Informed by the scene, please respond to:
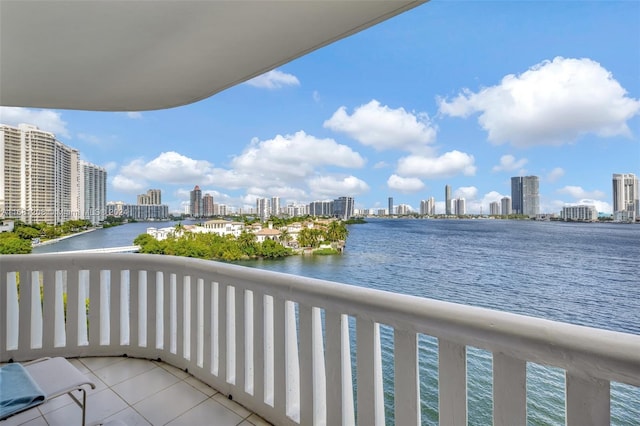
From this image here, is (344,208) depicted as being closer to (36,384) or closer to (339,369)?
(339,369)

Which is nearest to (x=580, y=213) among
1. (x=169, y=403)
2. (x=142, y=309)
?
(x=169, y=403)

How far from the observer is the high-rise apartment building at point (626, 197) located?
1605mm

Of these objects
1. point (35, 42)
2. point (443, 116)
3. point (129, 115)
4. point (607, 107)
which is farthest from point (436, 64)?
point (129, 115)

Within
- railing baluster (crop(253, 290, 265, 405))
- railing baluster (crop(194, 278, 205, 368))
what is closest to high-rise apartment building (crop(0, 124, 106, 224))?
railing baluster (crop(194, 278, 205, 368))

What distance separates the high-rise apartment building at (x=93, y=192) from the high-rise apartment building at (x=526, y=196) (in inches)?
157

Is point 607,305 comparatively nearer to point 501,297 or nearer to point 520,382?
point 501,297

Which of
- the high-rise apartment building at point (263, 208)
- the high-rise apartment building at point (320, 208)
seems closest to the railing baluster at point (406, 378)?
the high-rise apartment building at point (320, 208)

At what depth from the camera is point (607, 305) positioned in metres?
1.36

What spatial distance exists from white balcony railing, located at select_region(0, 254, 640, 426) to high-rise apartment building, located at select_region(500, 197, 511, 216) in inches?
59.1

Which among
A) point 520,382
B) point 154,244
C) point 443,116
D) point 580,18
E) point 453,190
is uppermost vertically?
point 580,18

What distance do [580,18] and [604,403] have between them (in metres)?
1.95

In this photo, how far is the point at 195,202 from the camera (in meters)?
3.70

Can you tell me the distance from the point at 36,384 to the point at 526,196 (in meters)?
3.15

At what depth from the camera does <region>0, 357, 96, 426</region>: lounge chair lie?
138cm
